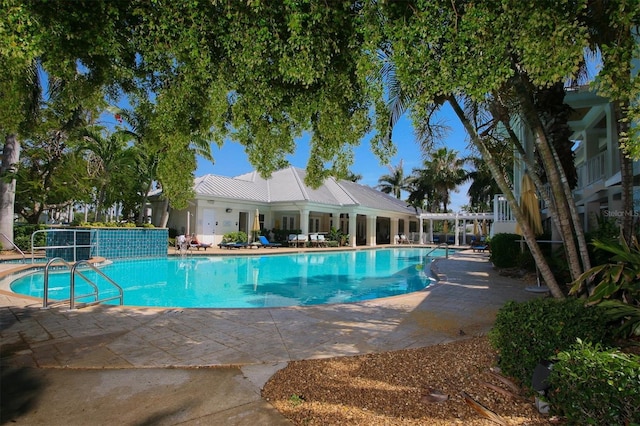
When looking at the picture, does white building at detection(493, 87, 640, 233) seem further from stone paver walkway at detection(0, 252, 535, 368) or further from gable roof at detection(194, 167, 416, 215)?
gable roof at detection(194, 167, 416, 215)

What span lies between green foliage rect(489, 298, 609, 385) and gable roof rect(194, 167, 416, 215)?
21.7 meters

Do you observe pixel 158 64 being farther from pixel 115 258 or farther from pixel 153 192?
pixel 153 192

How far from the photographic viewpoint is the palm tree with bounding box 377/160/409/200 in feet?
146

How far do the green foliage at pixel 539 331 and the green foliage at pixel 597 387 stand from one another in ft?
1.84

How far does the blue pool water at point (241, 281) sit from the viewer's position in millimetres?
10648

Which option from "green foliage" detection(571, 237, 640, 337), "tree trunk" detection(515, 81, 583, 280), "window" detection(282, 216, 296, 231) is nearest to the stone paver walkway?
"tree trunk" detection(515, 81, 583, 280)

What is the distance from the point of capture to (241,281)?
13.7 metres

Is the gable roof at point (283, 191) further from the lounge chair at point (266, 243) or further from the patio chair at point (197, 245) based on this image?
the lounge chair at point (266, 243)

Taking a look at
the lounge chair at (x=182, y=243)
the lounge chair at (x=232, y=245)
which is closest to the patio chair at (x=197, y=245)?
the lounge chair at (x=182, y=243)

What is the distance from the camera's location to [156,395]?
11.2 ft

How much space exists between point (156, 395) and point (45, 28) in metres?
4.10

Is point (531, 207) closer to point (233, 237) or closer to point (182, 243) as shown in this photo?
point (182, 243)

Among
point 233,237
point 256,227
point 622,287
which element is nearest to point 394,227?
point 256,227

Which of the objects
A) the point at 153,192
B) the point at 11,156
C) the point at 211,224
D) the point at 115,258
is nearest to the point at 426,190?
the point at 211,224
